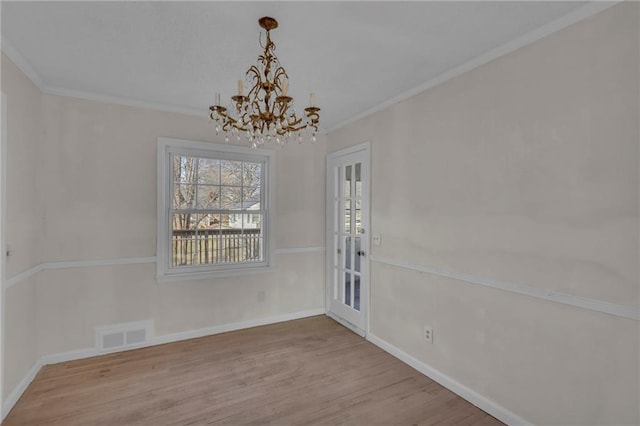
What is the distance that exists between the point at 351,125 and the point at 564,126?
2.34 meters

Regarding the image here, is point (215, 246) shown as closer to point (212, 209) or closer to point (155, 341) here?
point (212, 209)

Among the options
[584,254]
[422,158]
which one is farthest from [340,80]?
[584,254]

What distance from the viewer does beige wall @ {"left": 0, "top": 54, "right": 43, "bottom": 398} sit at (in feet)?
7.54

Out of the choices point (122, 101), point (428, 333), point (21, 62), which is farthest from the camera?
point (122, 101)

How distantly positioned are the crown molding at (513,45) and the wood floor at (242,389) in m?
2.54

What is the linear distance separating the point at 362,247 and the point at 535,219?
1.91 meters

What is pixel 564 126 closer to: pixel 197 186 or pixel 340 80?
pixel 340 80

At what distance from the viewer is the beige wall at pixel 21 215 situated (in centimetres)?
230

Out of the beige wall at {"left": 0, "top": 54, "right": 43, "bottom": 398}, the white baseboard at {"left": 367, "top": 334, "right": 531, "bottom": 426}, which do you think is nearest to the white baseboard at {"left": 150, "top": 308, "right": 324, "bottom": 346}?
the beige wall at {"left": 0, "top": 54, "right": 43, "bottom": 398}

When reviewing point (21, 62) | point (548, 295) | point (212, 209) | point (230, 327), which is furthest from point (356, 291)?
point (21, 62)

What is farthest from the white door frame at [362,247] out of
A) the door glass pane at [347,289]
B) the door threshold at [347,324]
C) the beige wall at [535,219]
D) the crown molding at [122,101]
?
the crown molding at [122,101]

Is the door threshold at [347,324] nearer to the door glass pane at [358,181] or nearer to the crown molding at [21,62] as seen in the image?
the door glass pane at [358,181]

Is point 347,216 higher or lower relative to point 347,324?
higher

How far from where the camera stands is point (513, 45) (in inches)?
84.2
